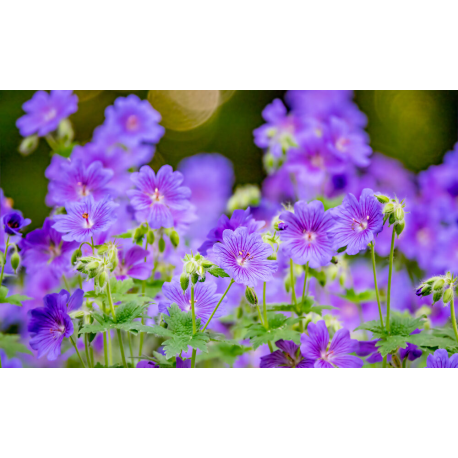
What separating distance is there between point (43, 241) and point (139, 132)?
0.46 metres

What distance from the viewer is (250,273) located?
1.49 m

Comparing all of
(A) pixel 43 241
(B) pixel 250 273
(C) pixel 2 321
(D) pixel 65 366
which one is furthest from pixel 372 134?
(C) pixel 2 321

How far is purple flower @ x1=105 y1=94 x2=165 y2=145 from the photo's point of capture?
179 centimetres

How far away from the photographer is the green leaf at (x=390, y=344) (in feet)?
4.89

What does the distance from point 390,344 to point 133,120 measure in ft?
3.44

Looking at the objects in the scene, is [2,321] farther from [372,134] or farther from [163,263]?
[372,134]

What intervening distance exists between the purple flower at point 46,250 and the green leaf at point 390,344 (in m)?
0.92

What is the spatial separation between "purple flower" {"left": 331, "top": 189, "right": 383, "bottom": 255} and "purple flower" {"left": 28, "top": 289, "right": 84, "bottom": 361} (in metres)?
0.74

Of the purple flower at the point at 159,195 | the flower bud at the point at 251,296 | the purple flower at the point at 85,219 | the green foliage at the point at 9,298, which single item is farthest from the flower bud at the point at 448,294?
the green foliage at the point at 9,298

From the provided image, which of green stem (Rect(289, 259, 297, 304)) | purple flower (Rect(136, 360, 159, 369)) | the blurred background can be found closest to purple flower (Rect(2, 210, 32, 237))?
the blurred background

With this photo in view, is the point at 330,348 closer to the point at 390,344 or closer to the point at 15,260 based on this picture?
the point at 390,344

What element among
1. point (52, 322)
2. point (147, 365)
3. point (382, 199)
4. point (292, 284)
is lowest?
point (147, 365)

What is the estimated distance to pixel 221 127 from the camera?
6.07 feet

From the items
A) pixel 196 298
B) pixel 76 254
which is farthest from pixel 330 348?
pixel 76 254
